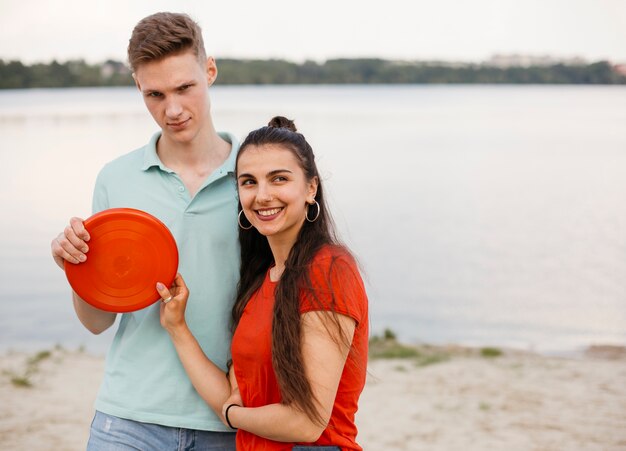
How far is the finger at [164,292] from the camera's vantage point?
2693 mm

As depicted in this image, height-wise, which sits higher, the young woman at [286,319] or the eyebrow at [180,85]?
the eyebrow at [180,85]

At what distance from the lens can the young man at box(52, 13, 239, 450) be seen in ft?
9.23

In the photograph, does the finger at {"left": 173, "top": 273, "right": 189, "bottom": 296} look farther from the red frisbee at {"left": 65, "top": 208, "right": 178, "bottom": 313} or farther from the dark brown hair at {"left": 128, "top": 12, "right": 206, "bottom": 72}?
the dark brown hair at {"left": 128, "top": 12, "right": 206, "bottom": 72}

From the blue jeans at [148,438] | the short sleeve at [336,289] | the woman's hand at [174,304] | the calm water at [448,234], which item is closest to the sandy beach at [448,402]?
the calm water at [448,234]

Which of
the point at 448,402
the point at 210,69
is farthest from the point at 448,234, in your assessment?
the point at 210,69

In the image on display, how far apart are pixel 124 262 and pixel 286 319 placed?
0.66 m

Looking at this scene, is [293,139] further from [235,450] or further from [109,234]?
[235,450]

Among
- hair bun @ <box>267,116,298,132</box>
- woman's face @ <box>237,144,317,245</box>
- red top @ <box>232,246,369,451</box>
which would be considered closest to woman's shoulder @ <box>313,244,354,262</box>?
red top @ <box>232,246,369,451</box>

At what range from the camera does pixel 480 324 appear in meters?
12.6

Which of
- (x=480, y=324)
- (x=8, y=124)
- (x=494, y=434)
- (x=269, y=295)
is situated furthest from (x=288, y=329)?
(x=8, y=124)

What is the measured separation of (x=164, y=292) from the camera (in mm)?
2703

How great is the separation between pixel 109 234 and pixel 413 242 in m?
16.0

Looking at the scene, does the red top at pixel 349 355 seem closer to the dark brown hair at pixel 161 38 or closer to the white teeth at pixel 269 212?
the white teeth at pixel 269 212

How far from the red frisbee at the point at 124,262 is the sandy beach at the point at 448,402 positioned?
184 inches
